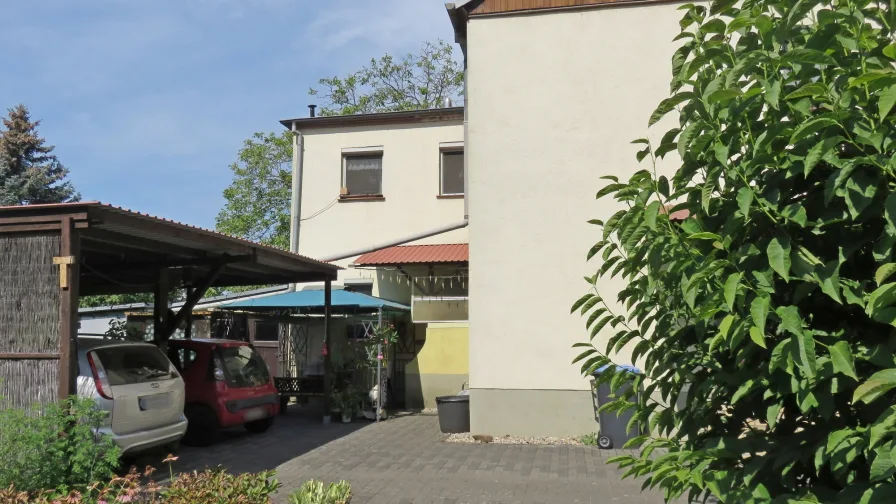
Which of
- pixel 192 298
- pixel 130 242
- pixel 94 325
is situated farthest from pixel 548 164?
pixel 94 325

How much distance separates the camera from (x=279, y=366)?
1888 centimetres

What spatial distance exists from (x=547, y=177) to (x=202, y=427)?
6922mm

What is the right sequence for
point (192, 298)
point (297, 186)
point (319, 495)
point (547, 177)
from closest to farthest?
point (319, 495) → point (547, 177) → point (192, 298) → point (297, 186)

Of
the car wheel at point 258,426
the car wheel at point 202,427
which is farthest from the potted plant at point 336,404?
the car wheel at point 202,427

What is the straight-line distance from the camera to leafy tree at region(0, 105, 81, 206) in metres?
27.5

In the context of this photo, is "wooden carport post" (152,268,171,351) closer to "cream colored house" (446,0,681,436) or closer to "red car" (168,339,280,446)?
"red car" (168,339,280,446)

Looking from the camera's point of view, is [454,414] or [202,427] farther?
[454,414]

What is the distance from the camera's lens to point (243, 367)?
12484mm

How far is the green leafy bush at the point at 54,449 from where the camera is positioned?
6.16 meters

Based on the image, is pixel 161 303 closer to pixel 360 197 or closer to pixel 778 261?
pixel 360 197

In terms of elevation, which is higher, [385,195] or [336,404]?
[385,195]

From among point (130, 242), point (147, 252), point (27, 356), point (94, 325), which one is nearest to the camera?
point (27, 356)

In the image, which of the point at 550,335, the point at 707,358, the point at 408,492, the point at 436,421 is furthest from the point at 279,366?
the point at 707,358

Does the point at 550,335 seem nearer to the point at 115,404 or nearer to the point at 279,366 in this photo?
the point at 115,404
